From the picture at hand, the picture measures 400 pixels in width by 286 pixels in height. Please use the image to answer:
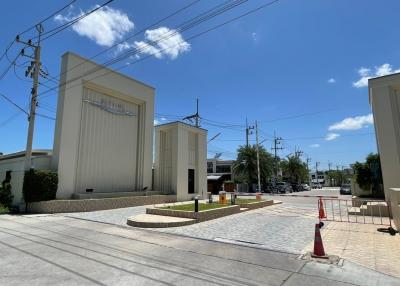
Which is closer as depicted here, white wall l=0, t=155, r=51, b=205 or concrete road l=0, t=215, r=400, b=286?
concrete road l=0, t=215, r=400, b=286

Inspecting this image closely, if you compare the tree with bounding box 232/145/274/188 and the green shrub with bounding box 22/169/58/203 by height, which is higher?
the tree with bounding box 232/145/274/188

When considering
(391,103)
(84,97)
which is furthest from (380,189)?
(84,97)

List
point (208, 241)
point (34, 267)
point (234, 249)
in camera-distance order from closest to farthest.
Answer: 1. point (34, 267)
2. point (234, 249)
3. point (208, 241)

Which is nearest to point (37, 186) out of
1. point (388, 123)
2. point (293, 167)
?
point (388, 123)

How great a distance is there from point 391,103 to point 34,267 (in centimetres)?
1782

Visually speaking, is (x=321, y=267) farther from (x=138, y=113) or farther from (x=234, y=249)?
(x=138, y=113)

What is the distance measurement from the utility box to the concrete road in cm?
1625

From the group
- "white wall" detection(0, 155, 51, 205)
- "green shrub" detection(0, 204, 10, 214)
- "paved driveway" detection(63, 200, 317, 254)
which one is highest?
"white wall" detection(0, 155, 51, 205)

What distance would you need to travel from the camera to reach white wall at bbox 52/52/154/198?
727 inches

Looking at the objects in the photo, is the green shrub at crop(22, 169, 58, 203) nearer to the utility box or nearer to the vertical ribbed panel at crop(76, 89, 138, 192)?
the vertical ribbed panel at crop(76, 89, 138, 192)

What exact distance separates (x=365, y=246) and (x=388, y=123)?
10075 mm

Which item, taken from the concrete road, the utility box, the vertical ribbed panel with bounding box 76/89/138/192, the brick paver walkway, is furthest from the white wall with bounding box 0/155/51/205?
the brick paver walkway

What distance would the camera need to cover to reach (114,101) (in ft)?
76.0

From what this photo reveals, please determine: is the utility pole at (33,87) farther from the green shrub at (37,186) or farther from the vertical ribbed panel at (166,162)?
the vertical ribbed panel at (166,162)
